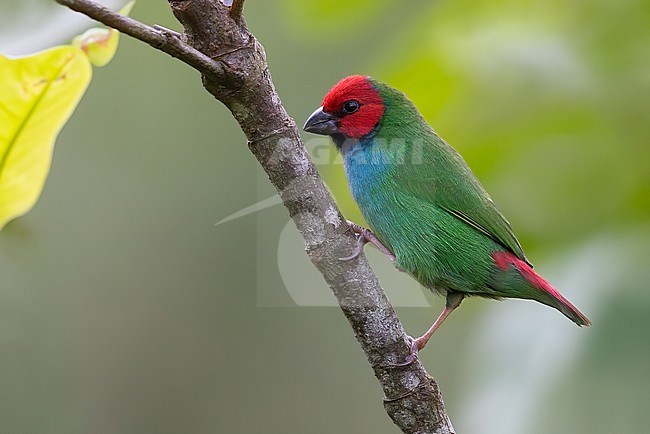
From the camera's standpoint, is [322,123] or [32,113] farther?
[322,123]

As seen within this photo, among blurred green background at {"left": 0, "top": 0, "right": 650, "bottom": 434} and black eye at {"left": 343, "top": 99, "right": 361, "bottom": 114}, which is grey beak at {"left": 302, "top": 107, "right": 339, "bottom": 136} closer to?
black eye at {"left": 343, "top": 99, "right": 361, "bottom": 114}

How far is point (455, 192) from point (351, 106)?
53cm

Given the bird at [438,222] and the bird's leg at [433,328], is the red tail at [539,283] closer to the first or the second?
the bird at [438,222]

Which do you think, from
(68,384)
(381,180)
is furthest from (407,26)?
(68,384)

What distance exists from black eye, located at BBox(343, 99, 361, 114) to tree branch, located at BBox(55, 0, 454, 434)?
3.25 ft

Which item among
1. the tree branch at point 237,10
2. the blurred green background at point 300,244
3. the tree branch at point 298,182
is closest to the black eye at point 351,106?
the blurred green background at point 300,244

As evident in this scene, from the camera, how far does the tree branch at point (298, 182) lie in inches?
78.8

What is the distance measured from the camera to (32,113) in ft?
6.75

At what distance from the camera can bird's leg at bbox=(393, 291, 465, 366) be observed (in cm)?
246

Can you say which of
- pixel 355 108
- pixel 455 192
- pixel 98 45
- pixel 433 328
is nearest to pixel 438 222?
pixel 455 192

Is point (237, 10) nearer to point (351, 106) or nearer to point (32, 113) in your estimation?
point (32, 113)

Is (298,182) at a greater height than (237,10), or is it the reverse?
(237,10)

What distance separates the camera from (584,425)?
2.38 metres

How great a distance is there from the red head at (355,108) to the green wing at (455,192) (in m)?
0.24
